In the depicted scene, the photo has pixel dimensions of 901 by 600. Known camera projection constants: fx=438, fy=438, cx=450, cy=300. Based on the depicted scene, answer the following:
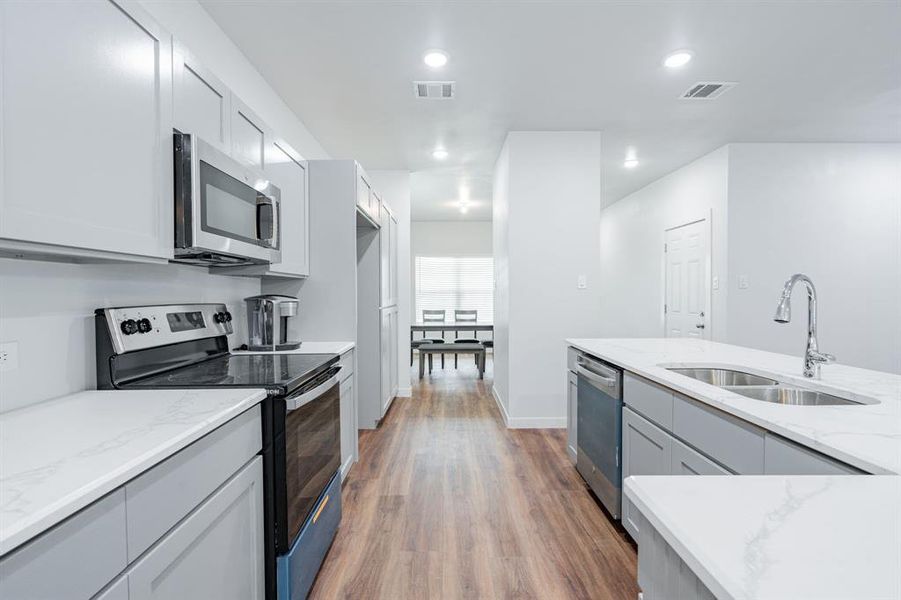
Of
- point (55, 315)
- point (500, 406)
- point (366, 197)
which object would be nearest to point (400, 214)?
point (366, 197)

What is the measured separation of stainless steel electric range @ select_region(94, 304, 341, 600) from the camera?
1.46 meters

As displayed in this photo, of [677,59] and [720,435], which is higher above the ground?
[677,59]

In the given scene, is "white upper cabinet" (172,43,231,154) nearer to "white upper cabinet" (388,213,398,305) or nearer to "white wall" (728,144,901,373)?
"white upper cabinet" (388,213,398,305)

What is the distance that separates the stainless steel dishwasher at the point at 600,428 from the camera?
2.18 m

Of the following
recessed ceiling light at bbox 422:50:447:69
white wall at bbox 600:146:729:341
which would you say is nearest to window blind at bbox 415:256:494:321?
white wall at bbox 600:146:729:341

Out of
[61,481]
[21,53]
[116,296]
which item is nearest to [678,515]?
[61,481]

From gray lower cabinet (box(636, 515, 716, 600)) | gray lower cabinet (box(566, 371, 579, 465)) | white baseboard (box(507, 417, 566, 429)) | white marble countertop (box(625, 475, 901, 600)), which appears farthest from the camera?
white baseboard (box(507, 417, 566, 429))

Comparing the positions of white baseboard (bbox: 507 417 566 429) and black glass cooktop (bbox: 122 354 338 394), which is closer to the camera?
black glass cooktop (bbox: 122 354 338 394)

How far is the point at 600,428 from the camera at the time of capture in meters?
2.39

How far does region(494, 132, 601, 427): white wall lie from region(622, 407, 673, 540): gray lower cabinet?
1.74 m

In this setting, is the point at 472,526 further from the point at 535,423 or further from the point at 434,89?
the point at 434,89

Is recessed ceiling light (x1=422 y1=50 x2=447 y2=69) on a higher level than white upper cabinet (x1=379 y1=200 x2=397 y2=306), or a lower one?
higher

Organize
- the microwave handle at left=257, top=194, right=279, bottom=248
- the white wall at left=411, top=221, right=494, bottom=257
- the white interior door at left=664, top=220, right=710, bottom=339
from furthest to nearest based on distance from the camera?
the white wall at left=411, top=221, right=494, bottom=257
the white interior door at left=664, top=220, right=710, bottom=339
the microwave handle at left=257, top=194, right=279, bottom=248

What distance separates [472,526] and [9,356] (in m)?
1.98
